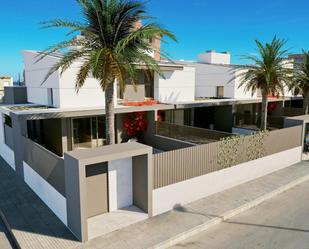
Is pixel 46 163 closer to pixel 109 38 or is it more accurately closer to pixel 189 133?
pixel 109 38

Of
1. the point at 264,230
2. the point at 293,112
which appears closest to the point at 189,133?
the point at 264,230

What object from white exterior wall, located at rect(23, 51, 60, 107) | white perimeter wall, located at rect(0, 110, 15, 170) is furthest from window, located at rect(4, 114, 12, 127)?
white exterior wall, located at rect(23, 51, 60, 107)

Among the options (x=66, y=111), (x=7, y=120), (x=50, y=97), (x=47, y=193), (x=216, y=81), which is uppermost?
(x=216, y=81)

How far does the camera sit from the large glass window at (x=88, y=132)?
52.4 ft

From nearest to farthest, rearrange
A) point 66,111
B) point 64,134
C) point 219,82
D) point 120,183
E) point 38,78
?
1. point 120,183
2. point 66,111
3. point 64,134
4. point 38,78
5. point 219,82

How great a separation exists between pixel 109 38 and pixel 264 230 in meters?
8.39

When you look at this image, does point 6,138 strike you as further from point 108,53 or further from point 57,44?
point 108,53

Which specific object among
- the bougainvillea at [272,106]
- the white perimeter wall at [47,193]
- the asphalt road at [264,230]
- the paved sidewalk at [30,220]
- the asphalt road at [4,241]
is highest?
the bougainvillea at [272,106]

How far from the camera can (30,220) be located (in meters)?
8.68

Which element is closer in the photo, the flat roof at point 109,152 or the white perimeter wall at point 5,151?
the flat roof at point 109,152

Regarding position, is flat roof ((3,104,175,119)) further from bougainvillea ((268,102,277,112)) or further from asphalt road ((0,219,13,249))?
bougainvillea ((268,102,277,112))

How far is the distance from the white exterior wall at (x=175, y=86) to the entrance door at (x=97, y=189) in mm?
11172

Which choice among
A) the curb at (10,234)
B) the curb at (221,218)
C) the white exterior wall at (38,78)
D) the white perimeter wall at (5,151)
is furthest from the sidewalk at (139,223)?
the white exterior wall at (38,78)

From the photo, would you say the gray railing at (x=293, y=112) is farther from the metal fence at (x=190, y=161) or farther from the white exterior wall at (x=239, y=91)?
the metal fence at (x=190, y=161)
